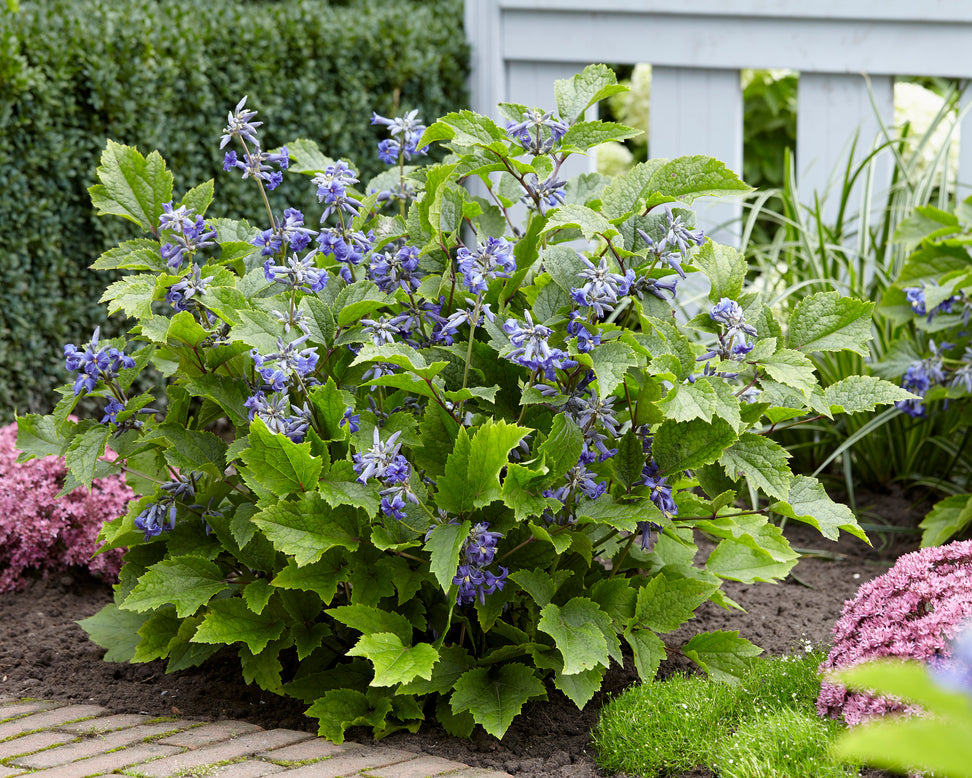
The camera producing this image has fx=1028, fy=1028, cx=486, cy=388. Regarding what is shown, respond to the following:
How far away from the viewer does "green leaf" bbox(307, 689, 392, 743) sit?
2258 mm

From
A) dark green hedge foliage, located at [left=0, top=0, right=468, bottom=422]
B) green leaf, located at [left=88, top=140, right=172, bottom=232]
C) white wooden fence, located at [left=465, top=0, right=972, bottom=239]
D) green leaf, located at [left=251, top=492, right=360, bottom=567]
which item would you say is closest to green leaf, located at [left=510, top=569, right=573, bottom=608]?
green leaf, located at [left=251, top=492, right=360, bottom=567]

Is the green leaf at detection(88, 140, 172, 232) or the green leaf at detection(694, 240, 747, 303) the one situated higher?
the green leaf at detection(88, 140, 172, 232)

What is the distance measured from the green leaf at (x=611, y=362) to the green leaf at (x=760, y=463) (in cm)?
37

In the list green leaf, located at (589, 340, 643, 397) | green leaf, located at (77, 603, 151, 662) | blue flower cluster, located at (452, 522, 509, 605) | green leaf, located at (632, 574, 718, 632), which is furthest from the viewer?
green leaf, located at (77, 603, 151, 662)

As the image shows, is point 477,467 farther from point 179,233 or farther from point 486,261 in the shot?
point 179,233

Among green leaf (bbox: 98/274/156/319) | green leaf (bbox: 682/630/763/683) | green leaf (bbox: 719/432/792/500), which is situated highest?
green leaf (bbox: 98/274/156/319)

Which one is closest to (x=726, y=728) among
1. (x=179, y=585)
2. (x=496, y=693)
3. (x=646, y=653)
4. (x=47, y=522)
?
(x=646, y=653)

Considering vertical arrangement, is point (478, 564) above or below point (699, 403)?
below

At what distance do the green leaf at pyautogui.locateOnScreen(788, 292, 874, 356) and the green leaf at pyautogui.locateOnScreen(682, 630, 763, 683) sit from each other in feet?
2.41

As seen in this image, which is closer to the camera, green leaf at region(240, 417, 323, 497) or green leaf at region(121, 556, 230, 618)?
green leaf at region(240, 417, 323, 497)

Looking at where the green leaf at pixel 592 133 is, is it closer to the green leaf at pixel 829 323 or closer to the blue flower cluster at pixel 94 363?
the green leaf at pixel 829 323

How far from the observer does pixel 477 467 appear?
2.11 meters

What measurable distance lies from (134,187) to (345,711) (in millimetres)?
1320

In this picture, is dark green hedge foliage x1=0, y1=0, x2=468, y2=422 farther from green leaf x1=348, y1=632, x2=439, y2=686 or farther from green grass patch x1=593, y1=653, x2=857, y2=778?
green grass patch x1=593, y1=653, x2=857, y2=778
